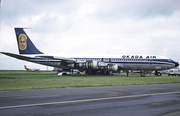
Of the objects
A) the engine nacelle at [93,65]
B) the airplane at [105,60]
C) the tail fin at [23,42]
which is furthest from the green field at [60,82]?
the tail fin at [23,42]

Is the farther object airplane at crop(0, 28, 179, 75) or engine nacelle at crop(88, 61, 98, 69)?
airplane at crop(0, 28, 179, 75)

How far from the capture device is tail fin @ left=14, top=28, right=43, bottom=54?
41.0m

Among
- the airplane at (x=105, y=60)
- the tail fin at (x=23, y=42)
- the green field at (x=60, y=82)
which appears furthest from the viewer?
the tail fin at (x=23, y=42)

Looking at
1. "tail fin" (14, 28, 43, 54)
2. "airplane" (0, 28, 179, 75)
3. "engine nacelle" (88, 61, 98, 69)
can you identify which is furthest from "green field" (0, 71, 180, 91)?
"tail fin" (14, 28, 43, 54)

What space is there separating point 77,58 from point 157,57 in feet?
60.5

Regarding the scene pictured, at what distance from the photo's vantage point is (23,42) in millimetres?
41469

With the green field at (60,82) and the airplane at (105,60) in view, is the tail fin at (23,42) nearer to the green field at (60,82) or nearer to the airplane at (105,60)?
the airplane at (105,60)

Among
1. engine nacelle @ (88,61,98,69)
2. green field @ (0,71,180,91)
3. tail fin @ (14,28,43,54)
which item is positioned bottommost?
green field @ (0,71,180,91)

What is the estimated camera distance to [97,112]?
6832 mm

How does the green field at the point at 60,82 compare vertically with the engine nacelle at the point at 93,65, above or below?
below

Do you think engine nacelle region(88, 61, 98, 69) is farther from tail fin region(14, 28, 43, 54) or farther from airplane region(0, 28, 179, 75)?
tail fin region(14, 28, 43, 54)

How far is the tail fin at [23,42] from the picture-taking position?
4100 centimetres

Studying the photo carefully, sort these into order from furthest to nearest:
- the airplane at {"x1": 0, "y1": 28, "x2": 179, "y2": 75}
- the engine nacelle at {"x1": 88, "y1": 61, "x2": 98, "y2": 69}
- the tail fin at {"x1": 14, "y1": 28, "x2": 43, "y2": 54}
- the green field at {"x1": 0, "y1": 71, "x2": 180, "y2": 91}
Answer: the tail fin at {"x1": 14, "y1": 28, "x2": 43, "y2": 54}, the airplane at {"x1": 0, "y1": 28, "x2": 179, "y2": 75}, the engine nacelle at {"x1": 88, "y1": 61, "x2": 98, "y2": 69}, the green field at {"x1": 0, "y1": 71, "x2": 180, "y2": 91}

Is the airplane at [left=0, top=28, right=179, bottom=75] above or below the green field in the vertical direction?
above
